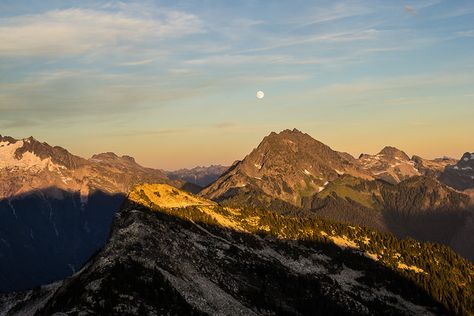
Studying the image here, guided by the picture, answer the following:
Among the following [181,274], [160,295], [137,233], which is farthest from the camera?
[137,233]

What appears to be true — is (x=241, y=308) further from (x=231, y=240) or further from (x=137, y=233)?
(x=231, y=240)

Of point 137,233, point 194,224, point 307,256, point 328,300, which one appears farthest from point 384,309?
point 137,233

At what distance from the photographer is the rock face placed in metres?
107

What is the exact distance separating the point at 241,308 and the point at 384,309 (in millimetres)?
61332

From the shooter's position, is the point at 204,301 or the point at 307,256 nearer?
the point at 204,301

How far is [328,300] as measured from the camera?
15800 centimetres

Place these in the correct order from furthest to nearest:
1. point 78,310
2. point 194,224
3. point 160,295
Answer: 1. point 194,224
2. point 160,295
3. point 78,310

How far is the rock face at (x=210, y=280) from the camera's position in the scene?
10700cm

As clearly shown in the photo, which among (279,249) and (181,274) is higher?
(181,274)

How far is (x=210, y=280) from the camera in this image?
13388 centimetres

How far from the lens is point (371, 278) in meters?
191

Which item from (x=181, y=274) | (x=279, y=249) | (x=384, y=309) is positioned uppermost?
(x=181, y=274)

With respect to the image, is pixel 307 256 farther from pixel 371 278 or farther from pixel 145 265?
pixel 145 265

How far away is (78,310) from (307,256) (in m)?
111
